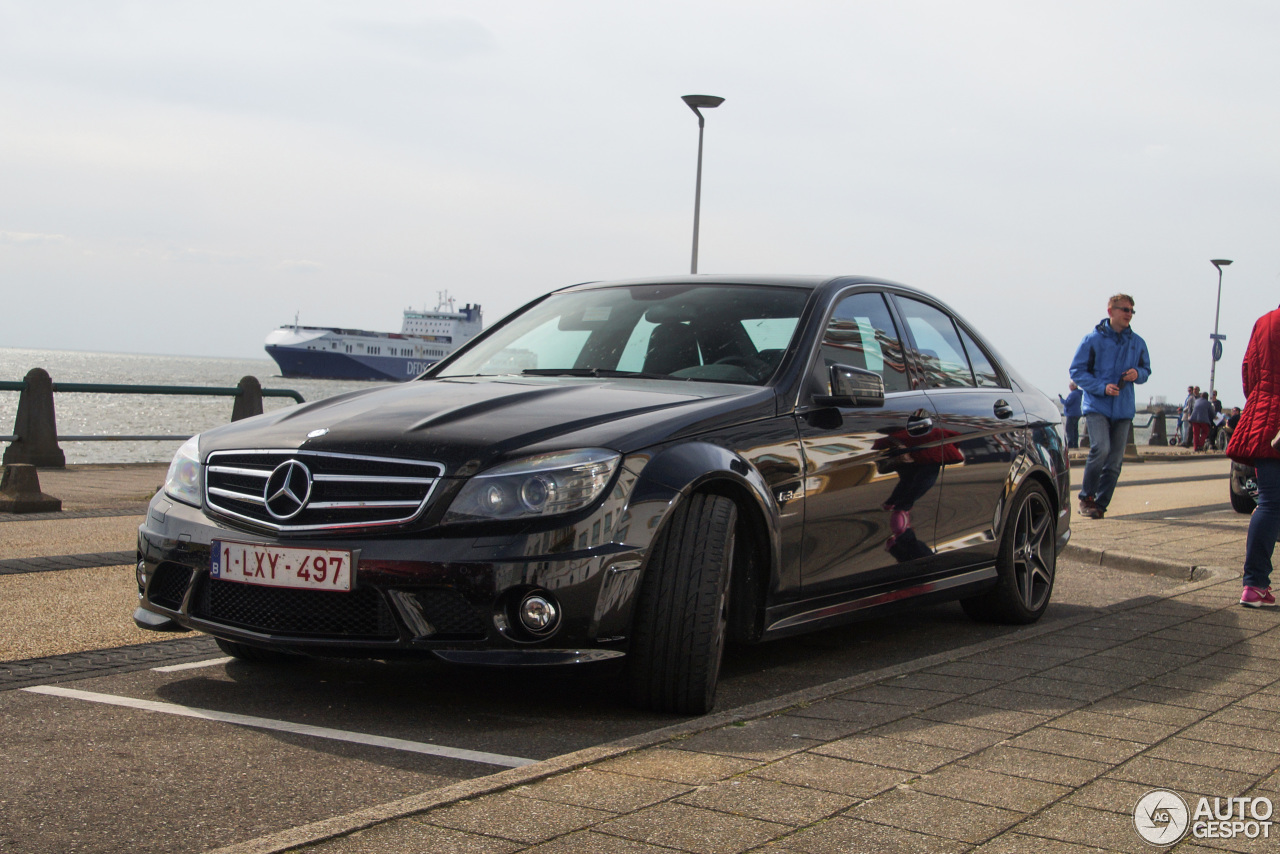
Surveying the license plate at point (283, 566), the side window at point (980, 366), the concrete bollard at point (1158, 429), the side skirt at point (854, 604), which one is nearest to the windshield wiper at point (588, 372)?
the side skirt at point (854, 604)

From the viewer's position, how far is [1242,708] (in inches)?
166

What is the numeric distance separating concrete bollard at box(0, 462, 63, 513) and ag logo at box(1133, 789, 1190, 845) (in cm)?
872

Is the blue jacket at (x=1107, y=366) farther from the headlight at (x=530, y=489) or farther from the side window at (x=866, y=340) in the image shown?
the headlight at (x=530, y=489)

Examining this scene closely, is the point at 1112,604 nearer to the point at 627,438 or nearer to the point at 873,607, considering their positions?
the point at 873,607

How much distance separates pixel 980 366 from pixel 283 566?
3.57 m

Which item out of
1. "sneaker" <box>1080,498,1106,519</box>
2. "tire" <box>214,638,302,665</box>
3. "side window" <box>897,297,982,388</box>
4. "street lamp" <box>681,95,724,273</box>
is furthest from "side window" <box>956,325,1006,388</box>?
"street lamp" <box>681,95,724,273</box>

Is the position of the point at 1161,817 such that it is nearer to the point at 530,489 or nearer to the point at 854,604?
the point at 530,489

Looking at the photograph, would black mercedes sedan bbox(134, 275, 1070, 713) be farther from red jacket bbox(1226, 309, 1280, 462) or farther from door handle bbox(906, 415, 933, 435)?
red jacket bbox(1226, 309, 1280, 462)

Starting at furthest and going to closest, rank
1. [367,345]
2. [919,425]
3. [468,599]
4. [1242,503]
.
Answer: [367,345] < [1242,503] < [919,425] < [468,599]

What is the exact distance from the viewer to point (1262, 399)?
20.1 feet

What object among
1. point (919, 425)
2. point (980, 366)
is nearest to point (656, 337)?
point (919, 425)

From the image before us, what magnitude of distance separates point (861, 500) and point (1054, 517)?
1978 mm

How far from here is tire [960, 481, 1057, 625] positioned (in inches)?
236

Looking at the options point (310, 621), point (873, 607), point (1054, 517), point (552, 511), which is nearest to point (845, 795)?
point (552, 511)
